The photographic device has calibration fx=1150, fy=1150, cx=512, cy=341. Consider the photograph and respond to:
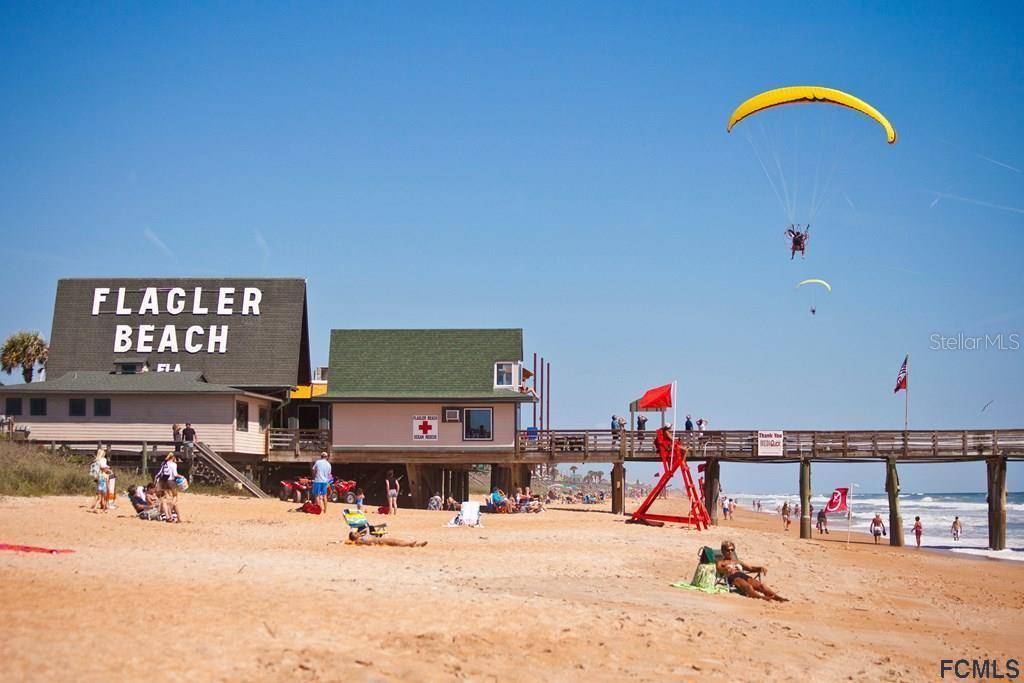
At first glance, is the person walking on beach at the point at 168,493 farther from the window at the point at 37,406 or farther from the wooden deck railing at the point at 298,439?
the window at the point at 37,406

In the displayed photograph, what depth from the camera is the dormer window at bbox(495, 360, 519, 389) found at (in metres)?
43.3

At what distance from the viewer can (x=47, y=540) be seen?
20.7m

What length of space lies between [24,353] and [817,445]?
41373 millimetres

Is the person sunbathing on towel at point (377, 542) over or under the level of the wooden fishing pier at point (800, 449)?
under

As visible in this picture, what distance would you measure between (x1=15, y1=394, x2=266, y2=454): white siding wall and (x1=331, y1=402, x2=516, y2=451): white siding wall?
3.91m

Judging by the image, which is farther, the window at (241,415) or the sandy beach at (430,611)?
the window at (241,415)

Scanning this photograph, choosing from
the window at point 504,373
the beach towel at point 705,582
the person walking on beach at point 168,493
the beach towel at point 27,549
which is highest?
the window at point 504,373

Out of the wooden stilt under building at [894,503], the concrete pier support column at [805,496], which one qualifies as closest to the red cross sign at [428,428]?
the concrete pier support column at [805,496]

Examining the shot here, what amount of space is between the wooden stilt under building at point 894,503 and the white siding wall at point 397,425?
45.3 ft

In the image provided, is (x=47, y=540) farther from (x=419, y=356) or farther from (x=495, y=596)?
(x=419, y=356)

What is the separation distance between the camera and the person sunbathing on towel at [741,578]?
2027cm

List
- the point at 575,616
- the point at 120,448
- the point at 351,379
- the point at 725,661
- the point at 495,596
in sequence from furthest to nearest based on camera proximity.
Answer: the point at 351,379 < the point at 120,448 < the point at 495,596 < the point at 575,616 < the point at 725,661

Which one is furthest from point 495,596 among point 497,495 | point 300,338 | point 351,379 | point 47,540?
point 300,338

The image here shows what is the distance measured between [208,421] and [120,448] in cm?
317
